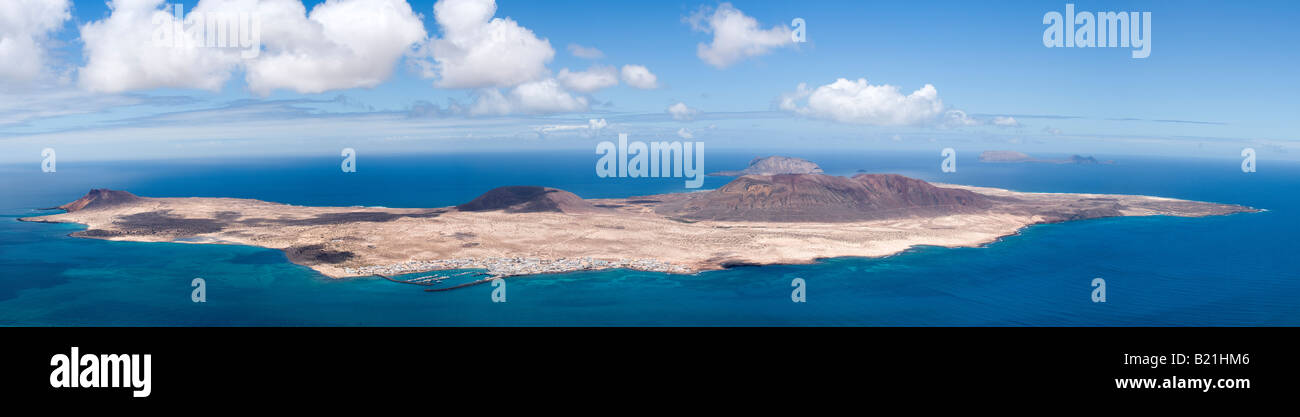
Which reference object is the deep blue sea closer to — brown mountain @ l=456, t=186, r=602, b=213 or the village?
the village

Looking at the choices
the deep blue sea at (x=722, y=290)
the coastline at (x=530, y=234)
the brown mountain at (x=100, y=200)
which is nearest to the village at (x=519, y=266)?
the coastline at (x=530, y=234)

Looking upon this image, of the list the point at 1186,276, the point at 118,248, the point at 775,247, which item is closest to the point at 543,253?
the point at 775,247

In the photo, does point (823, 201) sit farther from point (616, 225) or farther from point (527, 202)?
point (527, 202)

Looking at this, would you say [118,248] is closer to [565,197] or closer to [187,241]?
[187,241]

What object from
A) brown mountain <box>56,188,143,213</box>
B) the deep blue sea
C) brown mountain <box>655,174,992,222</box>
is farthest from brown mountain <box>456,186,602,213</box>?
brown mountain <box>56,188,143,213</box>

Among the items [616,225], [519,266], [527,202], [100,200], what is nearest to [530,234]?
[616,225]
